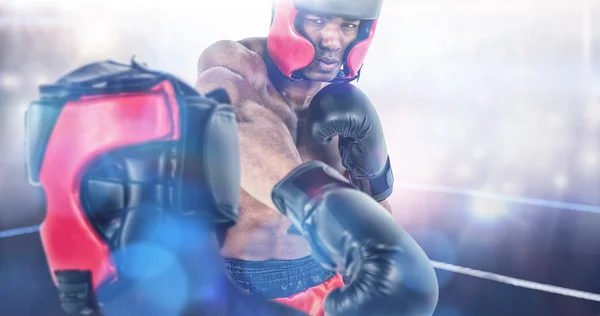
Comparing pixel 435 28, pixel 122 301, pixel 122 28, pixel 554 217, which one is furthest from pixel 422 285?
pixel 435 28

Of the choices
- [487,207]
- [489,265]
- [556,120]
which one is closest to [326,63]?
[489,265]

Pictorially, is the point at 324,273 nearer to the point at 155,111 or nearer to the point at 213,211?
the point at 213,211

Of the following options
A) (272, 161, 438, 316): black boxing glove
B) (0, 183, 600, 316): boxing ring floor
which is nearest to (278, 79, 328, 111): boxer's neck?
(272, 161, 438, 316): black boxing glove

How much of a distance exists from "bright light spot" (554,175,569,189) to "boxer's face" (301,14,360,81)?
182 inches

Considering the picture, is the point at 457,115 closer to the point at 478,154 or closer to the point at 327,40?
the point at 478,154

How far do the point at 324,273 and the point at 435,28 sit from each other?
584 centimetres

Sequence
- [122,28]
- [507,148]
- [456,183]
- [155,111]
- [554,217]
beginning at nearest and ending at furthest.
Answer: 1. [155,111]
2. [554,217]
3. [122,28]
4. [456,183]
5. [507,148]

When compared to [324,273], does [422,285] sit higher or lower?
higher

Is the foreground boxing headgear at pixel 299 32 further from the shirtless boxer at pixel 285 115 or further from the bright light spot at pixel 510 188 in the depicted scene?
the bright light spot at pixel 510 188

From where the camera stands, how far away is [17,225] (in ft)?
12.4

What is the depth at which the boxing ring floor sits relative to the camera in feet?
8.76

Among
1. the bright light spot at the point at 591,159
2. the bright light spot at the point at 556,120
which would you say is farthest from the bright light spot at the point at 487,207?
the bright light spot at the point at 556,120

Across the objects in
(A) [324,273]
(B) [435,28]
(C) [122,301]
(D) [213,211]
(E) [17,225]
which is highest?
(D) [213,211]

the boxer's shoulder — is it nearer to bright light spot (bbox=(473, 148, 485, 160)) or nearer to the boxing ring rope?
the boxing ring rope
